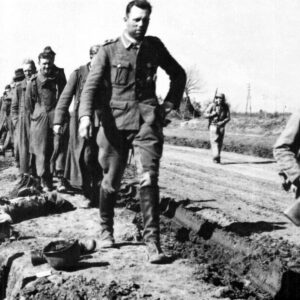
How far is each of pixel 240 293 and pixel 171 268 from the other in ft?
2.05

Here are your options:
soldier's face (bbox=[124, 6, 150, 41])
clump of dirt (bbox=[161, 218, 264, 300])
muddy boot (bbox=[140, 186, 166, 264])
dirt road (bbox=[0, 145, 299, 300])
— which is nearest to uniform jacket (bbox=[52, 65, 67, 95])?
dirt road (bbox=[0, 145, 299, 300])

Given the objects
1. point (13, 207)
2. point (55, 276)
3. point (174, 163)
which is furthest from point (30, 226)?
point (174, 163)

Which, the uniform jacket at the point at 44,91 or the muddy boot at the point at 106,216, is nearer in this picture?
the muddy boot at the point at 106,216

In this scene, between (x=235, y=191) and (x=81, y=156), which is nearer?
(x=81, y=156)

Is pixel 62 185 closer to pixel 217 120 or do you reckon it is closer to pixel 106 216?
pixel 106 216

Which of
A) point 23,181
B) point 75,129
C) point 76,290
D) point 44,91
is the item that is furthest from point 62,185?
point 76,290

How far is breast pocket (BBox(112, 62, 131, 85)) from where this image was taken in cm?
530

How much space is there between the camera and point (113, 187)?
5527 millimetres

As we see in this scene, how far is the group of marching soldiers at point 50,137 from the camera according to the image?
337 inches

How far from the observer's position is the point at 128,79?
5320mm

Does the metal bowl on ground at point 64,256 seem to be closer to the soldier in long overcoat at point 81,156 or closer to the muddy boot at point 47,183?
the soldier in long overcoat at point 81,156

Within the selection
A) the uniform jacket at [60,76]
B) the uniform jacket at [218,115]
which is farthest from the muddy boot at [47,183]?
the uniform jacket at [218,115]

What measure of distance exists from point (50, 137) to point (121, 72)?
4.69 metres

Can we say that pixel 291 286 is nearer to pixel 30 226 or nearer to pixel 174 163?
pixel 30 226
